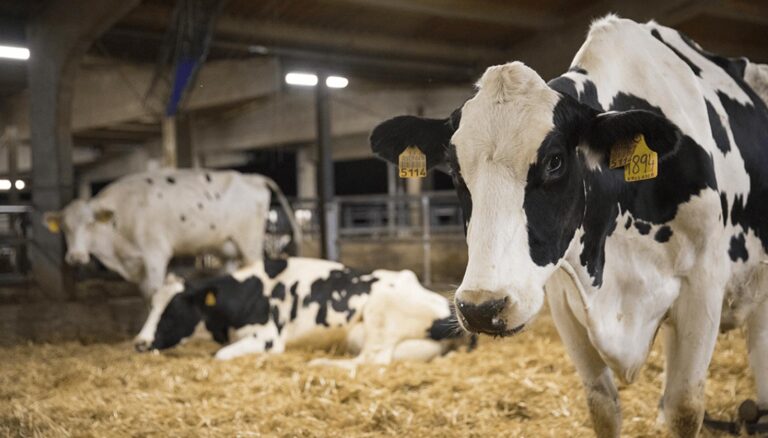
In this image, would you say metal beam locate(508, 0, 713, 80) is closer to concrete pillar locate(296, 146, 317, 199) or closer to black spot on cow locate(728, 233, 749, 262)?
black spot on cow locate(728, 233, 749, 262)

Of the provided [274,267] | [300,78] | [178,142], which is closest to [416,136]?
[274,267]

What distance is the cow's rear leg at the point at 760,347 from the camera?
124 inches

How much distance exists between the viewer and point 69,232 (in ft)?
25.4

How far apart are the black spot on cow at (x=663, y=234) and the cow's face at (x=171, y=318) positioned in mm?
4457

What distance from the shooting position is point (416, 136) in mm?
2570

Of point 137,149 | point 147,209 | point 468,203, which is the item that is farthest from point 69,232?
point 137,149

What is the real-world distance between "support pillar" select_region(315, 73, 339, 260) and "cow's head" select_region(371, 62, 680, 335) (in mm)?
7945

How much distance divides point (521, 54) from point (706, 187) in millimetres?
7246

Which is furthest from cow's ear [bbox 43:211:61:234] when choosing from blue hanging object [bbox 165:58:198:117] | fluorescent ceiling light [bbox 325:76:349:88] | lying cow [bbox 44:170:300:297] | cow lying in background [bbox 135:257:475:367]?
fluorescent ceiling light [bbox 325:76:349:88]

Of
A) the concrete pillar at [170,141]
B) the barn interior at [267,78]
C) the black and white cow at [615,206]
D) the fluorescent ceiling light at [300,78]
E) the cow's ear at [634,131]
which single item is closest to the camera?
the black and white cow at [615,206]

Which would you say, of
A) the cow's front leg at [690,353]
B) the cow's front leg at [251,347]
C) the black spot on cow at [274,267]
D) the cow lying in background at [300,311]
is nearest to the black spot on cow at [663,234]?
the cow's front leg at [690,353]

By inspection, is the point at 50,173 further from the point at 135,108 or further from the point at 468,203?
the point at 468,203

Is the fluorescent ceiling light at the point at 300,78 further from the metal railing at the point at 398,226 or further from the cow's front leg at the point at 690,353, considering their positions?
the cow's front leg at the point at 690,353

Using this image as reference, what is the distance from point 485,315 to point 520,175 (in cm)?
40
